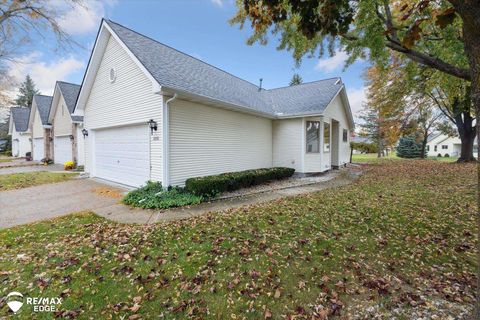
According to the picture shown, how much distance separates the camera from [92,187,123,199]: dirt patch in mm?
8289

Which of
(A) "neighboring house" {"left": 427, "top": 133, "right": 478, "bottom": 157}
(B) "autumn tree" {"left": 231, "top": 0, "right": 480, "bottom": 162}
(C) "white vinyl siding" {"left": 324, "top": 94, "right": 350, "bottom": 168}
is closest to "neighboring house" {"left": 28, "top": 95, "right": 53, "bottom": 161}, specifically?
(B) "autumn tree" {"left": 231, "top": 0, "right": 480, "bottom": 162}

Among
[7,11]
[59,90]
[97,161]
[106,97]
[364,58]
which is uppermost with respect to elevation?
[7,11]

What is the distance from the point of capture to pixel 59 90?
17391 millimetres

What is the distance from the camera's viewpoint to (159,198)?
718 centimetres

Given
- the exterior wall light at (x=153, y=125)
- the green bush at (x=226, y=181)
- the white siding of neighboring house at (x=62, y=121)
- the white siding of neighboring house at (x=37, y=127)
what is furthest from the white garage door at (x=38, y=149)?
the green bush at (x=226, y=181)

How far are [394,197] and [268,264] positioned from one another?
18.9ft

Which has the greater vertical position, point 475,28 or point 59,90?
point 59,90

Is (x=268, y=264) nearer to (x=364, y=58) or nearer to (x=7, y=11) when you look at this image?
(x=364, y=58)

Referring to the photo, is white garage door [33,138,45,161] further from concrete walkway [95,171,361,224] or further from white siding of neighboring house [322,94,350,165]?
white siding of neighboring house [322,94,350,165]

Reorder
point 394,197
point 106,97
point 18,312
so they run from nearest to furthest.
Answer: point 18,312
point 394,197
point 106,97

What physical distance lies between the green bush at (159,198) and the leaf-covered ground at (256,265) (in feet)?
4.46

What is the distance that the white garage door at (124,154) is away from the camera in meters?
8.68

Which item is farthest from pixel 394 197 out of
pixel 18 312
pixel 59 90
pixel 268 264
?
pixel 59 90

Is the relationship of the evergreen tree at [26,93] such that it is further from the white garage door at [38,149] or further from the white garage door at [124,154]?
the white garage door at [124,154]
